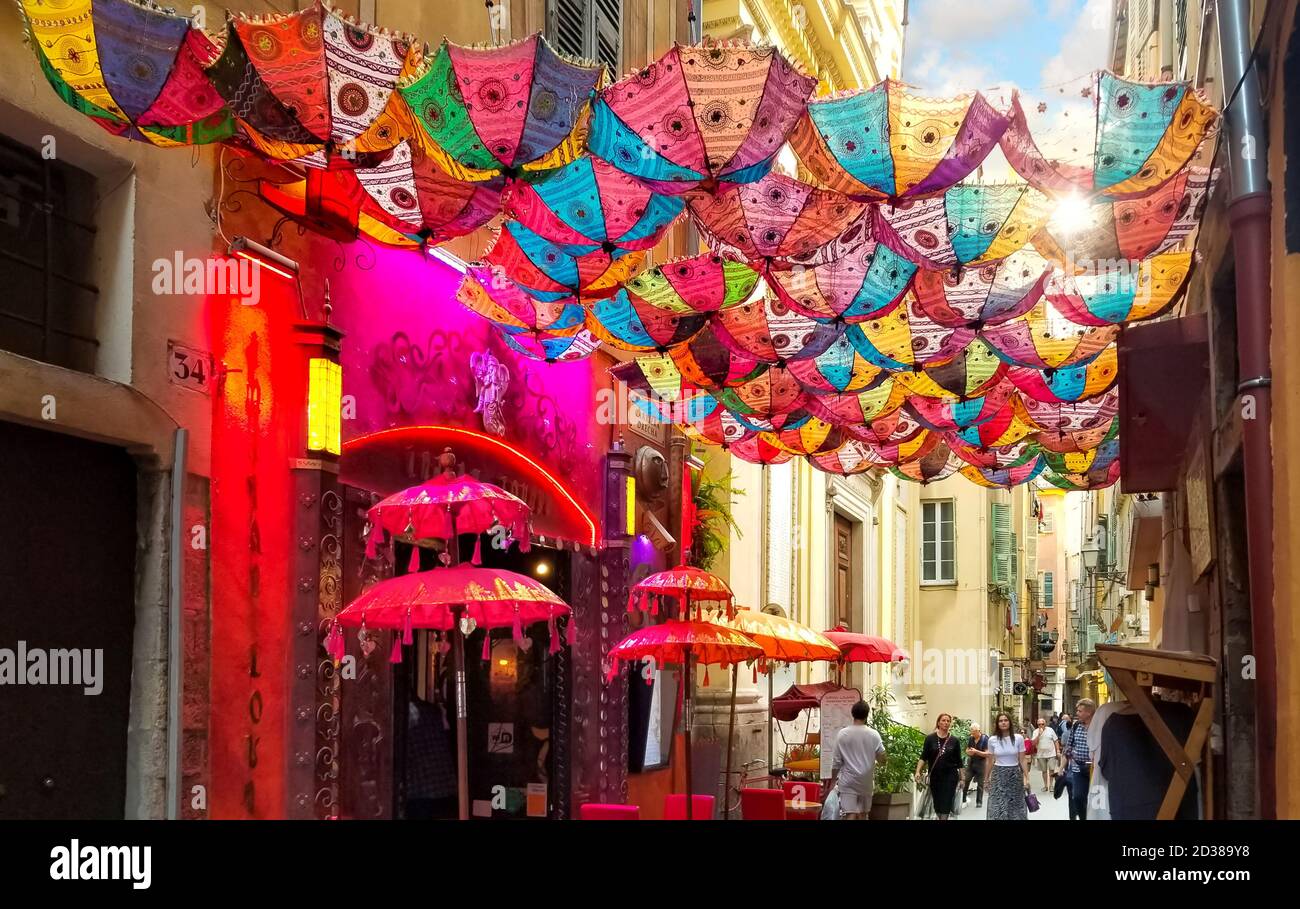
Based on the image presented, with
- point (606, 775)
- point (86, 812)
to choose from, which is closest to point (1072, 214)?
point (86, 812)

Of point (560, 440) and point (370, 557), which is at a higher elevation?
point (560, 440)

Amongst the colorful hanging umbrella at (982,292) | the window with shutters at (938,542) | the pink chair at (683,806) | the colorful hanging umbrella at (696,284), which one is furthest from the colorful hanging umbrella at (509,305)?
the window with shutters at (938,542)

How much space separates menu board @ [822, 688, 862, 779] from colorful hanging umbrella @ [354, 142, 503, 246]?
7.32m

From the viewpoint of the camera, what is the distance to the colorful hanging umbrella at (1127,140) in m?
6.20

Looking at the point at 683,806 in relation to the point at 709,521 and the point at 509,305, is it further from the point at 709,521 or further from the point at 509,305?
the point at 709,521

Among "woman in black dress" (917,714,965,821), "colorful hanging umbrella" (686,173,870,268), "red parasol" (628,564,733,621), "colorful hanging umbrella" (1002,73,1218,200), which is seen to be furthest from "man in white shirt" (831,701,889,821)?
"colorful hanging umbrella" (1002,73,1218,200)

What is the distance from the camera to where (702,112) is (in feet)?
19.4

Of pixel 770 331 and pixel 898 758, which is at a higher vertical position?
pixel 770 331

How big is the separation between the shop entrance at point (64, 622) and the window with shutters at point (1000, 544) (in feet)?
99.8

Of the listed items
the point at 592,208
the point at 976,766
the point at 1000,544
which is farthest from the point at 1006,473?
the point at 1000,544

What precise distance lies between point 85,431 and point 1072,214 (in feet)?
16.7

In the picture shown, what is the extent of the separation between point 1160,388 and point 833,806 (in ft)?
16.0

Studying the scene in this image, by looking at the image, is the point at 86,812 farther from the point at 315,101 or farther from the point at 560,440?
the point at 560,440
